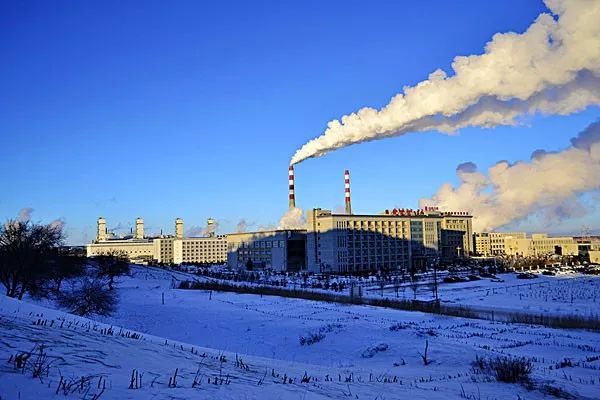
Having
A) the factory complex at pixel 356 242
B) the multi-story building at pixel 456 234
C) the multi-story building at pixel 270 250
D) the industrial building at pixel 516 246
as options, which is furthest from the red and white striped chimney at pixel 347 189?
the industrial building at pixel 516 246

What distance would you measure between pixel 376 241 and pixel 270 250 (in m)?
28.1

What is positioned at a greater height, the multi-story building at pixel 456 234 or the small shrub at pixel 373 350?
the multi-story building at pixel 456 234

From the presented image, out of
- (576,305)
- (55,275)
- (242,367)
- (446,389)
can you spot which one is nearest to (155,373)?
(242,367)

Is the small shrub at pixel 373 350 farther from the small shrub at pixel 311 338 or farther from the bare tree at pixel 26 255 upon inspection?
the bare tree at pixel 26 255

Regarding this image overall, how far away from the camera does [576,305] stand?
45.9 m

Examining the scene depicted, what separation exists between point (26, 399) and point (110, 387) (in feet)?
4.29

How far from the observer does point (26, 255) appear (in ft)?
132

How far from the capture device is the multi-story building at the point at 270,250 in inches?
4958

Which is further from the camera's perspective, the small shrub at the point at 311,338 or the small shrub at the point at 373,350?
the small shrub at the point at 311,338

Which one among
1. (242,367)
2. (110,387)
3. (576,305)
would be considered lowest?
(576,305)

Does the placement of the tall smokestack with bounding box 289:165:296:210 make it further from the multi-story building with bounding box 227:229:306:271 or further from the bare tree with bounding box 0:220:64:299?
the bare tree with bounding box 0:220:64:299

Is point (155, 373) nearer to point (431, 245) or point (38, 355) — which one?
point (38, 355)

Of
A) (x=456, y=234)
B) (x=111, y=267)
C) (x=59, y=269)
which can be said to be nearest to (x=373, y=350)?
(x=59, y=269)

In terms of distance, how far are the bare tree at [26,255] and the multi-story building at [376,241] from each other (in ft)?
240
